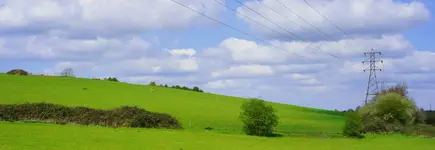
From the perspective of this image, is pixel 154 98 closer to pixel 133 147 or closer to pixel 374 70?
pixel 374 70

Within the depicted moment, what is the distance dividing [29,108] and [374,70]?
58.2 metres

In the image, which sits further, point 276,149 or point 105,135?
point 105,135

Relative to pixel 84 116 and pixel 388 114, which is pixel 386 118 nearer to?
pixel 388 114

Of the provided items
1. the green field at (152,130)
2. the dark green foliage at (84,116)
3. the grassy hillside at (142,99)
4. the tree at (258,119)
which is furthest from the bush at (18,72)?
the tree at (258,119)

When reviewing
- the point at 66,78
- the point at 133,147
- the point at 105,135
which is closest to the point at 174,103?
the point at 66,78

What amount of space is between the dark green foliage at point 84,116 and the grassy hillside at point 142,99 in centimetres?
482

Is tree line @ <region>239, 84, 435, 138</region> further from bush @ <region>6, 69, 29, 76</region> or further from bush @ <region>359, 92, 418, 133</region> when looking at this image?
bush @ <region>6, 69, 29, 76</region>

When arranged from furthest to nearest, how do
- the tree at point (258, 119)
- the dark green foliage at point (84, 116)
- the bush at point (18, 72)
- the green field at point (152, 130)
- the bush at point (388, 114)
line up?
the bush at point (18, 72) < the bush at point (388, 114) < the tree at point (258, 119) < the dark green foliage at point (84, 116) < the green field at point (152, 130)

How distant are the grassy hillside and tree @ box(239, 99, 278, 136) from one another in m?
2.71

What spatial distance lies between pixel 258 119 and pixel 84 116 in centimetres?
1960

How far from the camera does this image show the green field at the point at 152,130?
4075cm

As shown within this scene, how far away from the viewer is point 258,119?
6519 cm

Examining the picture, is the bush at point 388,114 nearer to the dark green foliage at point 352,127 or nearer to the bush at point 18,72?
the dark green foliage at point 352,127

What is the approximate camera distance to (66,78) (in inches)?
4259
